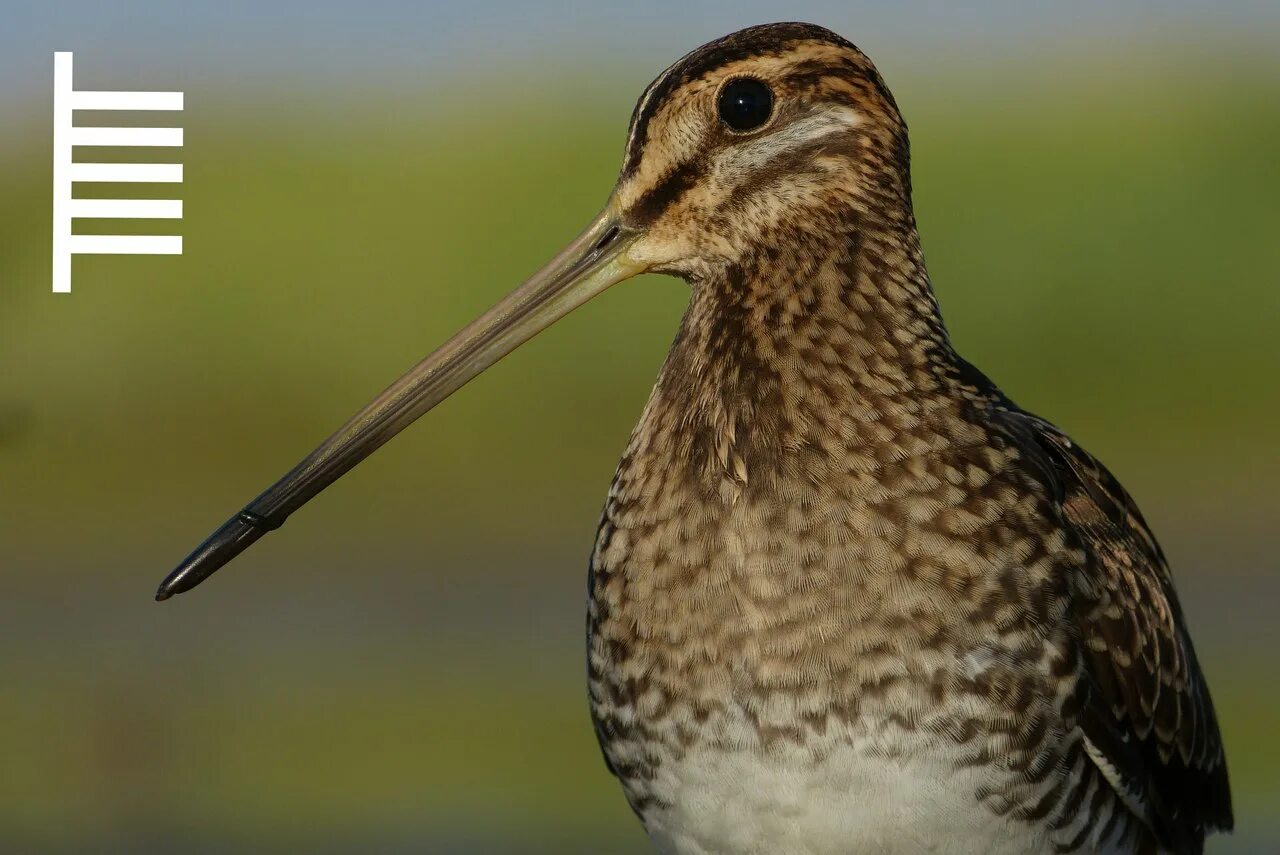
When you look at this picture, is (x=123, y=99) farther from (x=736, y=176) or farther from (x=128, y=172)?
(x=736, y=176)

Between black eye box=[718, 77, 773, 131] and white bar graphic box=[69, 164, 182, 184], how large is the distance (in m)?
5.58

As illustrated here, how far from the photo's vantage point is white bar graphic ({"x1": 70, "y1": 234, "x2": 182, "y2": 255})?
30.7ft

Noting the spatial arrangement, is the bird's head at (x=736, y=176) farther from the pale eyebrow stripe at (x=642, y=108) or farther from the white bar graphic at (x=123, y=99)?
the white bar graphic at (x=123, y=99)

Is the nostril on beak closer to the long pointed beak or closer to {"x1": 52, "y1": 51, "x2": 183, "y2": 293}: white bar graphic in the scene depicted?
the long pointed beak

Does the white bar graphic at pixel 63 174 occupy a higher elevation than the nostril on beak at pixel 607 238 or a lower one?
higher

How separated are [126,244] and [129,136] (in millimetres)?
448

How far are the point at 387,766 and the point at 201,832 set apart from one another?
0.57 m

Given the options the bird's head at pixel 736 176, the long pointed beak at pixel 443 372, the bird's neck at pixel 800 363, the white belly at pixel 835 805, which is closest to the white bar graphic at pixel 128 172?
the long pointed beak at pixel 443 372

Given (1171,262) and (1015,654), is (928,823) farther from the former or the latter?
(1171,262)

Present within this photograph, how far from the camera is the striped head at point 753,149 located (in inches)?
129

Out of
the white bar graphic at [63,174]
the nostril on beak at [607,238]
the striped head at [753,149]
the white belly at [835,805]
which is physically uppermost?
the white bar graphic at [63,174]

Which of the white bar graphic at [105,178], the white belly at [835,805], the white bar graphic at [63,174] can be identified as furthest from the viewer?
the white bar graphic at [105,178]

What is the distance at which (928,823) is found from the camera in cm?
316

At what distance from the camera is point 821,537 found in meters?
3.19
